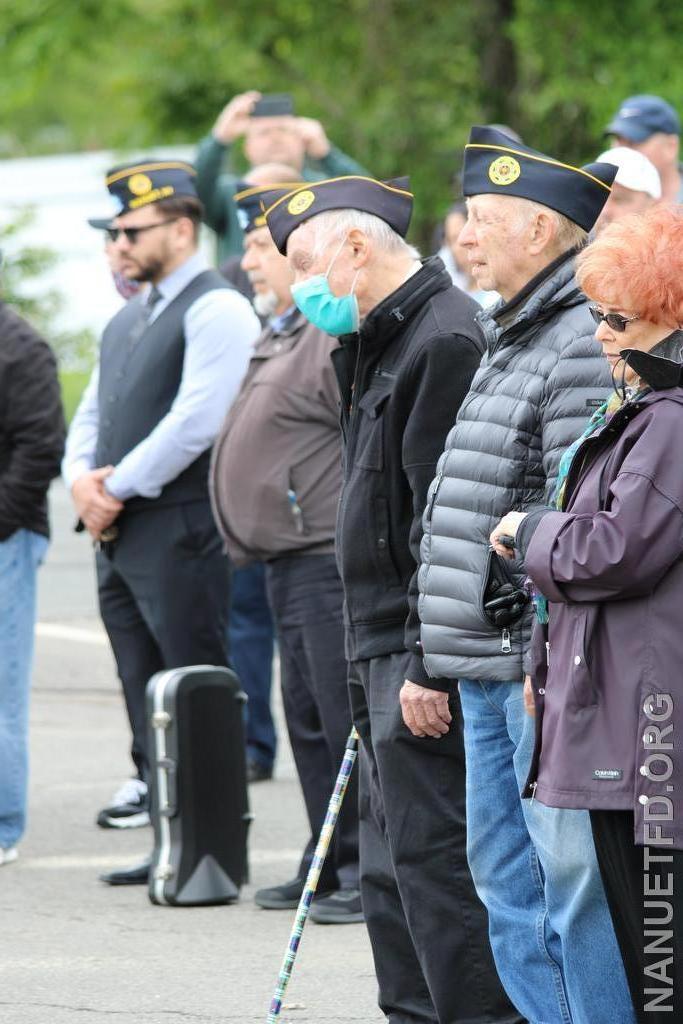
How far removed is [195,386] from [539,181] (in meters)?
2.56

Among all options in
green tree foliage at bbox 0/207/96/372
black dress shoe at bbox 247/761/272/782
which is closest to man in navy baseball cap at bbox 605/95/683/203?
black dress shoe at bbox 247/761/272/782

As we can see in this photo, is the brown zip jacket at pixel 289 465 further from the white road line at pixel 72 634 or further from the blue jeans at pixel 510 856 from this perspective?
the white road line at pixel 72 634

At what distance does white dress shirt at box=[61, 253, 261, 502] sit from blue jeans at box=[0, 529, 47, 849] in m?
0.47

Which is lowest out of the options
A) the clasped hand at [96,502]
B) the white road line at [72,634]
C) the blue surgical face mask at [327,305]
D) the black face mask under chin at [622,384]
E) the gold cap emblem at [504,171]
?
the white road line at [72,634]

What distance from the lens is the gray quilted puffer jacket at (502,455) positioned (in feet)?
12.5

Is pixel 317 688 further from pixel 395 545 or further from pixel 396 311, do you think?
pixel 396 311

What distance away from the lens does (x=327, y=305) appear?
178 inches

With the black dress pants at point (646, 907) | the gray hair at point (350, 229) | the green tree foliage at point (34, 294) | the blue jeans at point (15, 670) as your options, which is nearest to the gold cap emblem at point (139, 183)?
the blue jeans at point (15, 670)

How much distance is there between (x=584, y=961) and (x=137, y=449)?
3221 millimetres

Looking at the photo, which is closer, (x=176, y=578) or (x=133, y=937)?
(x=133, y=937)

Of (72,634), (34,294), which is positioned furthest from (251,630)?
(34,294)

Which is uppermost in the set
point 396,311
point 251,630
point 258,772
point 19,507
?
point 396,311

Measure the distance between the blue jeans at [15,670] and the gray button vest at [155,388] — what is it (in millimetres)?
452

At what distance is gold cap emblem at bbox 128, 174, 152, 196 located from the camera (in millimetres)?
6555
